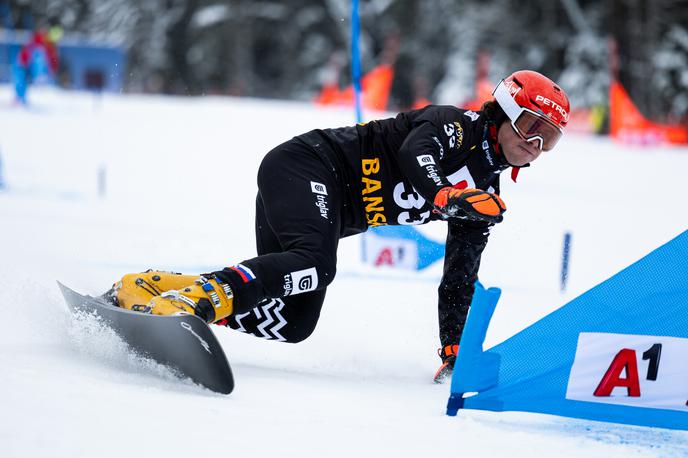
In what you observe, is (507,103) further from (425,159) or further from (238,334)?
(238,334)

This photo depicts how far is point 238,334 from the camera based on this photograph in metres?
4.58

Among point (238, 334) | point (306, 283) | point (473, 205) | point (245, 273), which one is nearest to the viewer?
point (473, 205)

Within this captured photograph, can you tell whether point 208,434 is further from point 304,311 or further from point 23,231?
point 23,231

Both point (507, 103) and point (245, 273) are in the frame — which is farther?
point (507, 103)

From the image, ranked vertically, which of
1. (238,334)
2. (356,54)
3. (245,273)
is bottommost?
(238,334)

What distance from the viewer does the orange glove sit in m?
3.16

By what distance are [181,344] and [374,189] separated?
1.26 metres

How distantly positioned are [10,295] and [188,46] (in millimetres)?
37086

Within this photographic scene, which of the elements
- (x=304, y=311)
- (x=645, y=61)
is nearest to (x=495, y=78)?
(x=645, y=61)

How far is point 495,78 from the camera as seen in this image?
1409 inches

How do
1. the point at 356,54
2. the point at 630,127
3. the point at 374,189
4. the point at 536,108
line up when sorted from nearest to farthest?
1. the point at 536,108
2. the point at 374,189
3. the point at 356,54
4. the point at 630,127

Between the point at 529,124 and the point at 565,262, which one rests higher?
the point at 529,124

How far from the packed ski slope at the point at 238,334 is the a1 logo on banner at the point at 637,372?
0.42ft

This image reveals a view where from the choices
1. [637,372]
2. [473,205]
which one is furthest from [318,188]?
[637,372]
